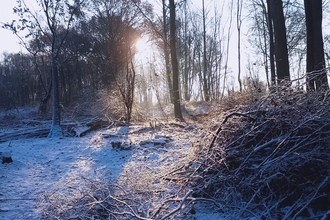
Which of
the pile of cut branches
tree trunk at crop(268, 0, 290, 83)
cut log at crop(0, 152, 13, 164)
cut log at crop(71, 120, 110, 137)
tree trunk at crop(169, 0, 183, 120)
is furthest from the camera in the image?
tree trunk at crop(169, 0, 183, 120)

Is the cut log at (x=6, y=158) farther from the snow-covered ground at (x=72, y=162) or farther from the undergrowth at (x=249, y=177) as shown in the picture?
the undergrowth at (x=249, y=177)

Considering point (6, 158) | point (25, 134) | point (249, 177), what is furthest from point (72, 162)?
point (25, 134)

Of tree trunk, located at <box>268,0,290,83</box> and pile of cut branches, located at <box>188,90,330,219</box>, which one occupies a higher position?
tree trunk, located at <box>268,0,290,83</box>

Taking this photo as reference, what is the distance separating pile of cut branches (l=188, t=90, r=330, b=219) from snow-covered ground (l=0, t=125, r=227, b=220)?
1.40 ft

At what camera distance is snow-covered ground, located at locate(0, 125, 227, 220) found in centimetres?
342

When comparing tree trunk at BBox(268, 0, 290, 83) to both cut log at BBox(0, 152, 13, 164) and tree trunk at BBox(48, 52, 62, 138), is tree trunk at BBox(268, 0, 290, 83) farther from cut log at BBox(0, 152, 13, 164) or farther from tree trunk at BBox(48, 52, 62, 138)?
tree trunk at BBox(48, 52, 62, 138)

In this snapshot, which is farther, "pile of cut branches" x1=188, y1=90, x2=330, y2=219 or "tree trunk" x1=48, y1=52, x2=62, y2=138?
"tree trunk" x1=48, y1=52, x2=62, y2=138

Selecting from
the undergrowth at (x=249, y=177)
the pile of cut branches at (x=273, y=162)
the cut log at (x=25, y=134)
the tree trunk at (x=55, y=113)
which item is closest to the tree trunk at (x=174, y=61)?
the tree trunk at (x=55, y=113)

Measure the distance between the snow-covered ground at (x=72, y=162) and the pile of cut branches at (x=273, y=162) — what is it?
0.43m

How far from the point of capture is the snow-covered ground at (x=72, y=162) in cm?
342

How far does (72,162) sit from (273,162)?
403 centimetres

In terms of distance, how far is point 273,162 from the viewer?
276cm

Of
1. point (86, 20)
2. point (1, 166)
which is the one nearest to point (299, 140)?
point (1, 166)

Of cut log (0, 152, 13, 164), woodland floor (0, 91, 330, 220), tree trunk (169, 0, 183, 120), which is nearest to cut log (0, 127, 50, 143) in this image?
cut log (0, 152, 13, 164)
